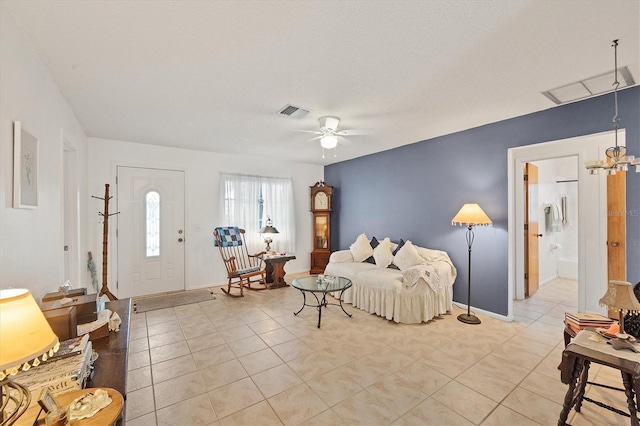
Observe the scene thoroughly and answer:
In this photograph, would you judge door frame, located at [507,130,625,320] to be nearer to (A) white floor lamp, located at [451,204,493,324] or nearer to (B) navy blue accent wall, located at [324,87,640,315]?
(B) navy blue accent wall, located at [324,87,640,315]

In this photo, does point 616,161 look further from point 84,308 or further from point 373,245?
point 84,308

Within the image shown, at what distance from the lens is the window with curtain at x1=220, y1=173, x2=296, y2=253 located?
531 cm

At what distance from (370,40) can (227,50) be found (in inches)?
39.8

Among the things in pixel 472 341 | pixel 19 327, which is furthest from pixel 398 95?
pixel 19 327

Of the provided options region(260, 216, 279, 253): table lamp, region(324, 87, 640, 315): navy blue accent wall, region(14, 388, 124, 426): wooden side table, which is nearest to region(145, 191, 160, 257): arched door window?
region(260, 216, 279, 253): table lamp

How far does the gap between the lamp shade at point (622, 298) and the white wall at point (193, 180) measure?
510 cm

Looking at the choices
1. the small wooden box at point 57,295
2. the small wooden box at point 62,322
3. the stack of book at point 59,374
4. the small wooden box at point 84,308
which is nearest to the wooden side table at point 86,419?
the stack of book at point 59,374

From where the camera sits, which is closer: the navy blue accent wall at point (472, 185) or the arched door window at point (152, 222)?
the navy blue accent wall at point (472, 185)

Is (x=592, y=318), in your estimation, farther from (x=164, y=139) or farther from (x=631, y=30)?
(x=164, y=139)

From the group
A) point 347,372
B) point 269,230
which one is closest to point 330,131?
point 269,230

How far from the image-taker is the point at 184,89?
8.56 ft

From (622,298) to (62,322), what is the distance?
320 cm

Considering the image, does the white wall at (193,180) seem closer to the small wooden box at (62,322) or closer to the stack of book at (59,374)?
the small wooden box at (62,322)

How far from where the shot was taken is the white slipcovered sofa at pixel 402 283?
3426mm
